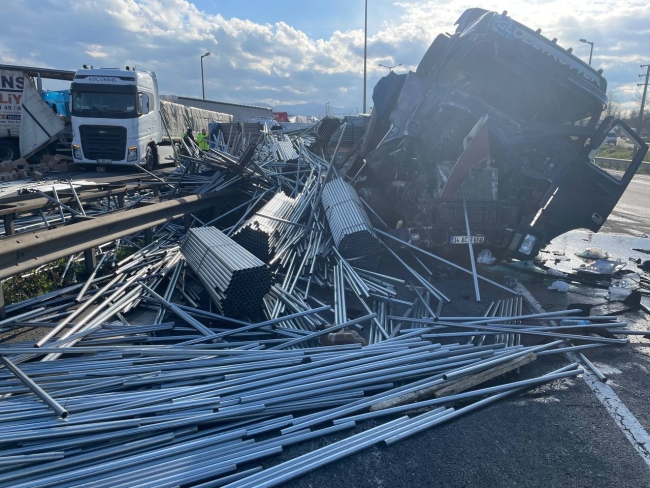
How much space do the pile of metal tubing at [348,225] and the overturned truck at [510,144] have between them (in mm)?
988

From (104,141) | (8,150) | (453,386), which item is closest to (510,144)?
(453,386)

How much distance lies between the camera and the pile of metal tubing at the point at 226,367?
10.3ft

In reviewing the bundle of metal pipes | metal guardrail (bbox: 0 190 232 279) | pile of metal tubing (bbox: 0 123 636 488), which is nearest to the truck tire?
metal guardrail (bbox: 0 190 232 279)

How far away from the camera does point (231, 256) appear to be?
229 inches

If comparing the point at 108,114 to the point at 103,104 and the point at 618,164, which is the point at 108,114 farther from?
the point at 618,164

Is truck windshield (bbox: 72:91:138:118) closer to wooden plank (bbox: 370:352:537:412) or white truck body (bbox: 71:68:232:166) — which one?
white truck body (bbox: 71:68:232:166)

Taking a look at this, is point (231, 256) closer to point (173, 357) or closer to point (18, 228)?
point (173, 357)

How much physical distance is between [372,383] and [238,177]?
681 cm

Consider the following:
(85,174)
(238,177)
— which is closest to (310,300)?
(238,177)

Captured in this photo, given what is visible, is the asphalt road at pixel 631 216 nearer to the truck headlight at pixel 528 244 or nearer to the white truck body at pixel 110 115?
the truck headlight at pixel 528 244

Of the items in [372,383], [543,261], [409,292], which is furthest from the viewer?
[543,261]

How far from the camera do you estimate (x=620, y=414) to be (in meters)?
3.94

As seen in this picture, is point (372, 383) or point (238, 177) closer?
point (372, 383)

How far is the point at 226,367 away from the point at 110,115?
16456mm
